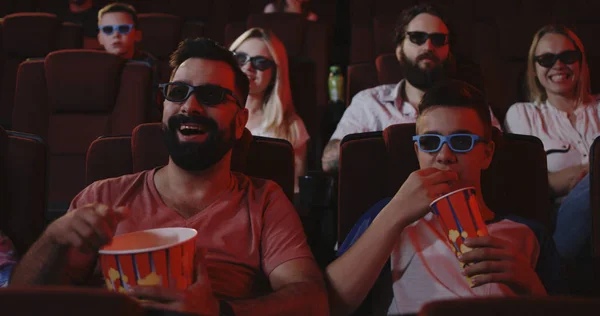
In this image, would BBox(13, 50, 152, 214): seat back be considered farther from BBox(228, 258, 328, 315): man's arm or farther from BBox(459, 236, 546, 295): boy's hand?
BBox(459, 236, 546, 295): boy's hand

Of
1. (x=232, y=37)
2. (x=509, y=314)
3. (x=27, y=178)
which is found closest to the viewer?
(x=509, y=314)

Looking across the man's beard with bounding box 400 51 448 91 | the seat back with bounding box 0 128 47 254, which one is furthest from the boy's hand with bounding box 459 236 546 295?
the man's beard with bounding box 400 51 448 91

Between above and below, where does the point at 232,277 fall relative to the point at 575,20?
below

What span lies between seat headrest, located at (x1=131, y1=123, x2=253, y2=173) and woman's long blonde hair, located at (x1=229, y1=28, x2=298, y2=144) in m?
0.81

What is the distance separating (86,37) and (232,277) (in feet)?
9.85

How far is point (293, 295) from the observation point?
954 millimetres

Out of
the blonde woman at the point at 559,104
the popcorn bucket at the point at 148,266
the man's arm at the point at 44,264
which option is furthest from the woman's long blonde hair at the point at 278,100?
the popcorn bucket at the point at 148,266

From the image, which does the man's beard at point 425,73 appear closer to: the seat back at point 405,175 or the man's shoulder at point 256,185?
the seat back at point 405,175

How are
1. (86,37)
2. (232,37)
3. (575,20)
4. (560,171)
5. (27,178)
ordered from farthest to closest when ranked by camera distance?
1. (86,37)
2. (575,20)
3. (232,37)
4. (560,171)
5. (27,178)

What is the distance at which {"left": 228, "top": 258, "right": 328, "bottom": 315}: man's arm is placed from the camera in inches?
36.5

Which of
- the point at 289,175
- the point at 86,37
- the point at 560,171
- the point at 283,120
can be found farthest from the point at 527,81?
the point at 86,37

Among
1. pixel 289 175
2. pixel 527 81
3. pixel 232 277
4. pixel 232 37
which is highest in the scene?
pixel 232 37

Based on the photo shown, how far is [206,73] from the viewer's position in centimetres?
113

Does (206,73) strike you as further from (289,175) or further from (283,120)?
(283,120)
